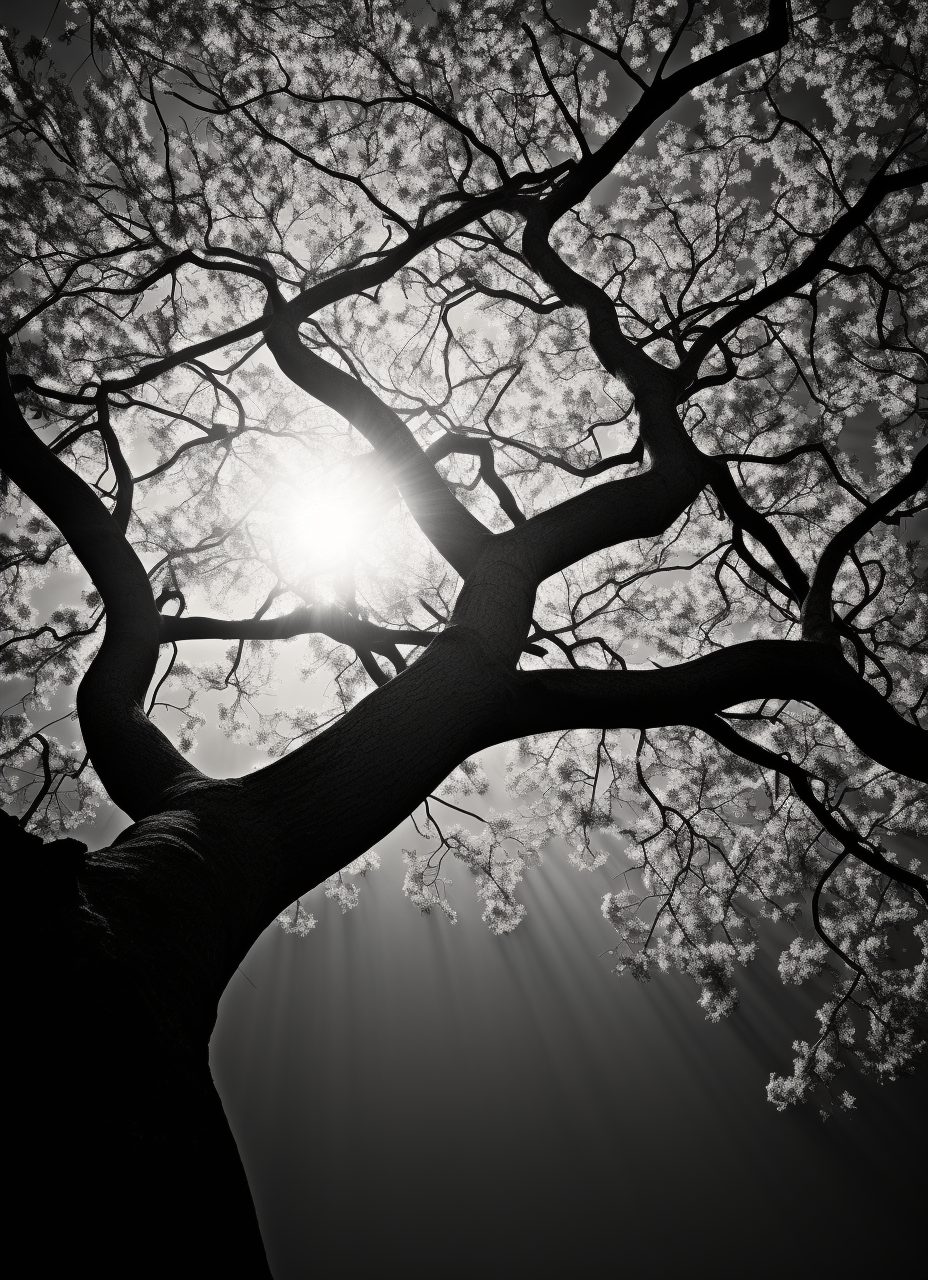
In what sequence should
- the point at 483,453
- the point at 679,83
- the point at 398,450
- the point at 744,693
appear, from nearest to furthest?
the point at 744,693 < the point at 398,450 < the point at 679,83 < the point at 483,453

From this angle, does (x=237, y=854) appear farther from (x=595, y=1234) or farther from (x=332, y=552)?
(x=595, y=1234)

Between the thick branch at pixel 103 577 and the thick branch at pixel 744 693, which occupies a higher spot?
the thick branch at pixel 103 577

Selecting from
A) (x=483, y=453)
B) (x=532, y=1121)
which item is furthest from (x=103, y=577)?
(x=532, y=1121)

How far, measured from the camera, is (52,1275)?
1.35ft

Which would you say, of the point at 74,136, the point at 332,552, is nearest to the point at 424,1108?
the point at 332,552

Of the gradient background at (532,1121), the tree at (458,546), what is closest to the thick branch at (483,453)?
the tree at (458,546)

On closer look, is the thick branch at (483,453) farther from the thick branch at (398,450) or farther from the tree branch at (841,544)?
the tree branch at (841,544)

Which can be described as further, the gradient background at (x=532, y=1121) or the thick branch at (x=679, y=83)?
the gradient background at (x=532, y=1121)

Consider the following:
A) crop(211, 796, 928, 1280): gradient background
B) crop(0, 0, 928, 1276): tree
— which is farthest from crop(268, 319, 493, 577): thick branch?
crop(211, 796, 928, 1280): gradient background

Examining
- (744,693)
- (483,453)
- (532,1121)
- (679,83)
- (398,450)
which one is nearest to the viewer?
(744,693)

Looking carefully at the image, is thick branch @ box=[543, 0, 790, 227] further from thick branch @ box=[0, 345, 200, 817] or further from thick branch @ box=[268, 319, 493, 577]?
thick branch @ box=[0, 345, 200, 817]

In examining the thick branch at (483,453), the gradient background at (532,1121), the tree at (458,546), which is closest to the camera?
the tree at (458,546)

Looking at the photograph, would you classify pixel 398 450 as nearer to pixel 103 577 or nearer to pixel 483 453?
pixel 483 453

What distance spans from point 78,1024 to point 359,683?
154 inches
